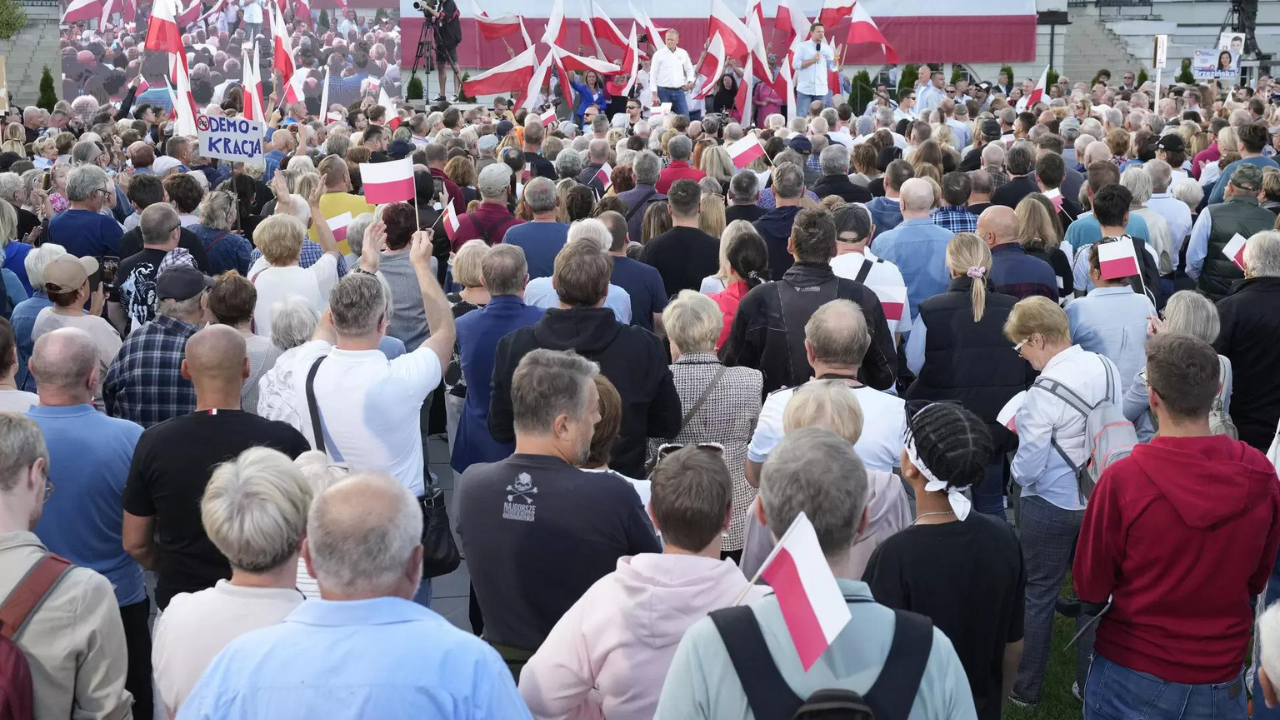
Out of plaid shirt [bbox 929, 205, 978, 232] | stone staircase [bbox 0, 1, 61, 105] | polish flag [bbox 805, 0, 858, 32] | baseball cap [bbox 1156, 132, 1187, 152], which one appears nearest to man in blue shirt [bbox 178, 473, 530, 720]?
plaid shirt [bbox 929, 205, 978, 232]

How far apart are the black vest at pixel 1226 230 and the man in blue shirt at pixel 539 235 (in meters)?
4.36

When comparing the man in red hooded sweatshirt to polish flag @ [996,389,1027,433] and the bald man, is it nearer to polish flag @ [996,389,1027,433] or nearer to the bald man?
polish flag @ [996,389,1027,433]

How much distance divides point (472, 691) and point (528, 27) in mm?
31268

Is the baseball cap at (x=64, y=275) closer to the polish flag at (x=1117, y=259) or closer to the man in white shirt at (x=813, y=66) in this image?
the polish flag at (x=1117, y=259)

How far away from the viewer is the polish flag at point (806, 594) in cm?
249

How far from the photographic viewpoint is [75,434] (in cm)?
456

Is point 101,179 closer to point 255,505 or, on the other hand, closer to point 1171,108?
point 255,505

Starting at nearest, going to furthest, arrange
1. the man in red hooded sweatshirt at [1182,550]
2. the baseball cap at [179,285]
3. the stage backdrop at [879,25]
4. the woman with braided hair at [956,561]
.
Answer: the woman with braided hair at [956,561] < the man in red hooded sweatshirt at [1182,550] < the baseball cap at [179,285] < the stage backdrop at [879,25]

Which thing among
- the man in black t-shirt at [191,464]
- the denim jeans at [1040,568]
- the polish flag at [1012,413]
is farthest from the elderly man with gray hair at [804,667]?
the denim jeans at [1040,568]

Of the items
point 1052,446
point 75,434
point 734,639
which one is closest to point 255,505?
point 734,639

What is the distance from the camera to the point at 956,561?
3.68 meters

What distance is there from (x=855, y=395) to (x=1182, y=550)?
1.25 meters

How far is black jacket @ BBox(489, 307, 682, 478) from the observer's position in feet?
17.4

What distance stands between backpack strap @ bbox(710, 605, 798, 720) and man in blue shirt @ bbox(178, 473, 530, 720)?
45 centimetres
